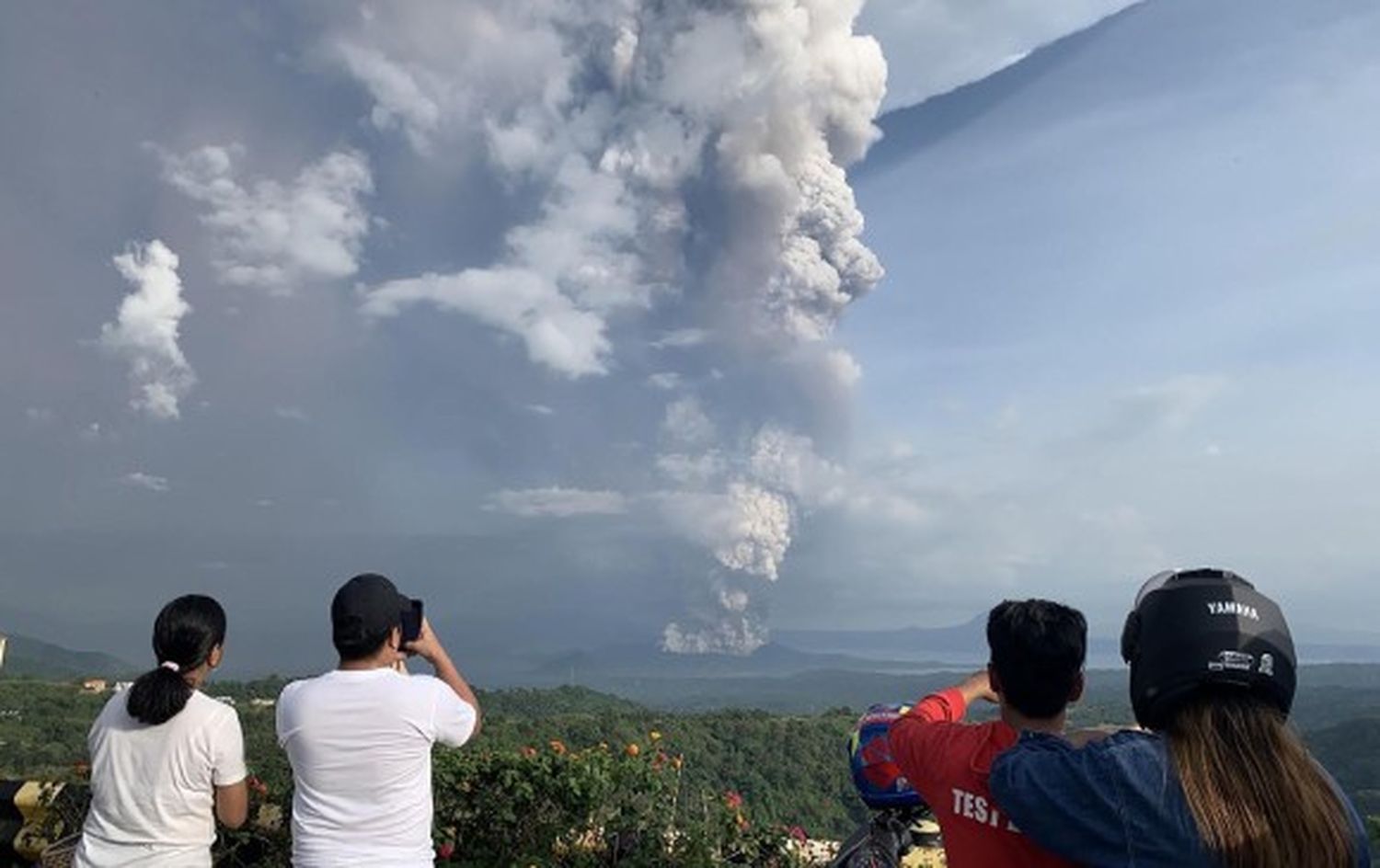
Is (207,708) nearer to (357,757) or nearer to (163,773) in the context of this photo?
(163,773)

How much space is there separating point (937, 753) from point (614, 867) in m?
3.54

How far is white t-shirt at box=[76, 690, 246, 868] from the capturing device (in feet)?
10.3

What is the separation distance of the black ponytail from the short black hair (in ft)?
7.89

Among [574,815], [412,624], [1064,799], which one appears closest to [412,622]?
[412,624]

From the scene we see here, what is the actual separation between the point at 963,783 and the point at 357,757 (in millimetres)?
1697

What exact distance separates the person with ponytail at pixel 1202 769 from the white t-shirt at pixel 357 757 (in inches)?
68.8

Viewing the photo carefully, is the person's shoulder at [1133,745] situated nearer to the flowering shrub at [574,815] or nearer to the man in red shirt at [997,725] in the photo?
the man in red shirt at [997,725]

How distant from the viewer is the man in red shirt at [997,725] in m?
2.07

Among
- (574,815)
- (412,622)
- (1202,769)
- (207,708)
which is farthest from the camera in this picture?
(574,815)

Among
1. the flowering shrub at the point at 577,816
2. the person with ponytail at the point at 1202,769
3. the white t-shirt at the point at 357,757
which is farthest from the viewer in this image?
the flowering shrub at the point at 577,816

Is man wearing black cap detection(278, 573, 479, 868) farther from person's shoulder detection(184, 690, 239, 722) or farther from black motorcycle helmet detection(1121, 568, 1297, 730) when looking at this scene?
black motorcycle helmet detection(1121, 568, 1297, 730)

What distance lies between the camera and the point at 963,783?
6.86ft

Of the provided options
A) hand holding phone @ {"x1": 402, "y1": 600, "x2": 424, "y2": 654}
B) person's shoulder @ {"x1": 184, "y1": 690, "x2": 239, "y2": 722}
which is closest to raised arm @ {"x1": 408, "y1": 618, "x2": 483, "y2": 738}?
hand holding phone @ {"x1": 402, "y1": 600, "x2": 424, "y2": 654}

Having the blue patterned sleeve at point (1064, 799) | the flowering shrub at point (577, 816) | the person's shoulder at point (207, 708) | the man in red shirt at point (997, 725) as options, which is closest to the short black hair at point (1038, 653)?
the man in red shirt at point (997, 725)
